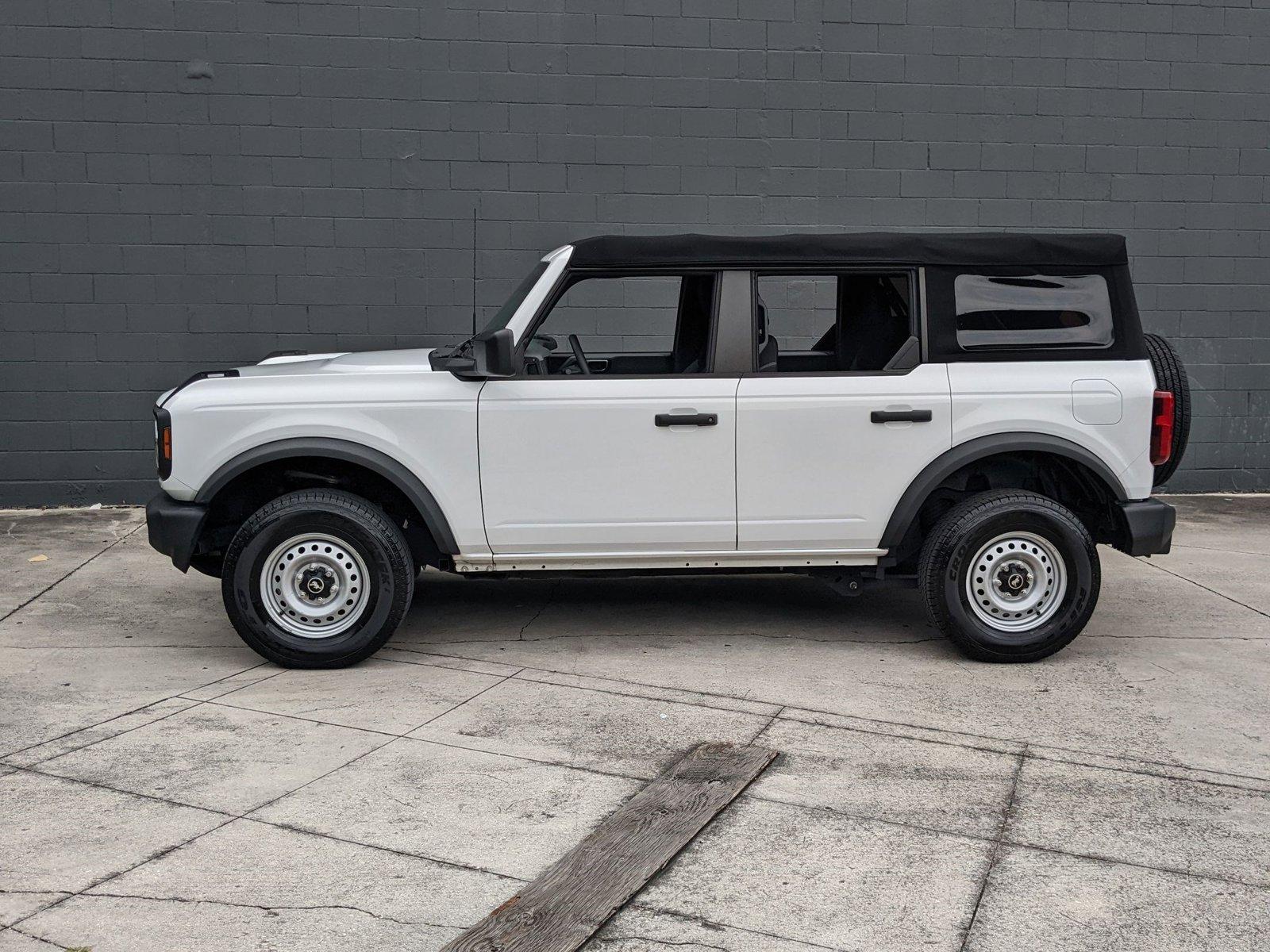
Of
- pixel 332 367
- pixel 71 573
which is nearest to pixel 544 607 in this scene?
pixel 332 367

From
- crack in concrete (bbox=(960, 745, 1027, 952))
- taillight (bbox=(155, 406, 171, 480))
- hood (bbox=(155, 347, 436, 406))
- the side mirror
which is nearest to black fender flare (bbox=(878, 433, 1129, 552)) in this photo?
crack in concrete (bbox=(960, 745, 1027, 952))

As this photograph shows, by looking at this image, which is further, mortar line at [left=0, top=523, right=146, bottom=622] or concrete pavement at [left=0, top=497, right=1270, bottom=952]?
mortar line at [left=0, top=523, right=146, bottom=622]

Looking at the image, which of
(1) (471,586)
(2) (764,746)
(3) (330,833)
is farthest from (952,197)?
(3) (330,833)

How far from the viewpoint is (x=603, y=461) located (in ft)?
19.2

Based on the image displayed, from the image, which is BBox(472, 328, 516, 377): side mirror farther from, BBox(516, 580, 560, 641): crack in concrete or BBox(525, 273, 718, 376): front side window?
BBox(516, 580, 560, 641): crack in concrete

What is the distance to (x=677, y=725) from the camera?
509cm

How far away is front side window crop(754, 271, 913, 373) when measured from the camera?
6082 mm

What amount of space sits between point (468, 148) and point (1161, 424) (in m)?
5.70

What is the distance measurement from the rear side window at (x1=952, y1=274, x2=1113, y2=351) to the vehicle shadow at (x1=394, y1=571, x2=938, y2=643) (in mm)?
1373

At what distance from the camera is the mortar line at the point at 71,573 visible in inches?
276

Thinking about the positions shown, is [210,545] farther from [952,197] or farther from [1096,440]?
[952,197]

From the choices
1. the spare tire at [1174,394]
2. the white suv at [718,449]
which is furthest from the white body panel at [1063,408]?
the spare tire at [1174,394]

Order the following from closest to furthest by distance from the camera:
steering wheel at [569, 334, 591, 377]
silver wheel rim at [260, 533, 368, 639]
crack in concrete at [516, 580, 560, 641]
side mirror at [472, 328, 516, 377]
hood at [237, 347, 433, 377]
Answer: side mirror at [472, 328, 516, 377], silver wheel rim at [260, 533, 368, 639], hood at [237, 347, 433, 377], steering wheel at [569, 334, 591, 377], crack in concrete at [516, 580, 560, 641]

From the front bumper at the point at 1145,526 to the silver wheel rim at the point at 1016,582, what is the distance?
0.35 m
